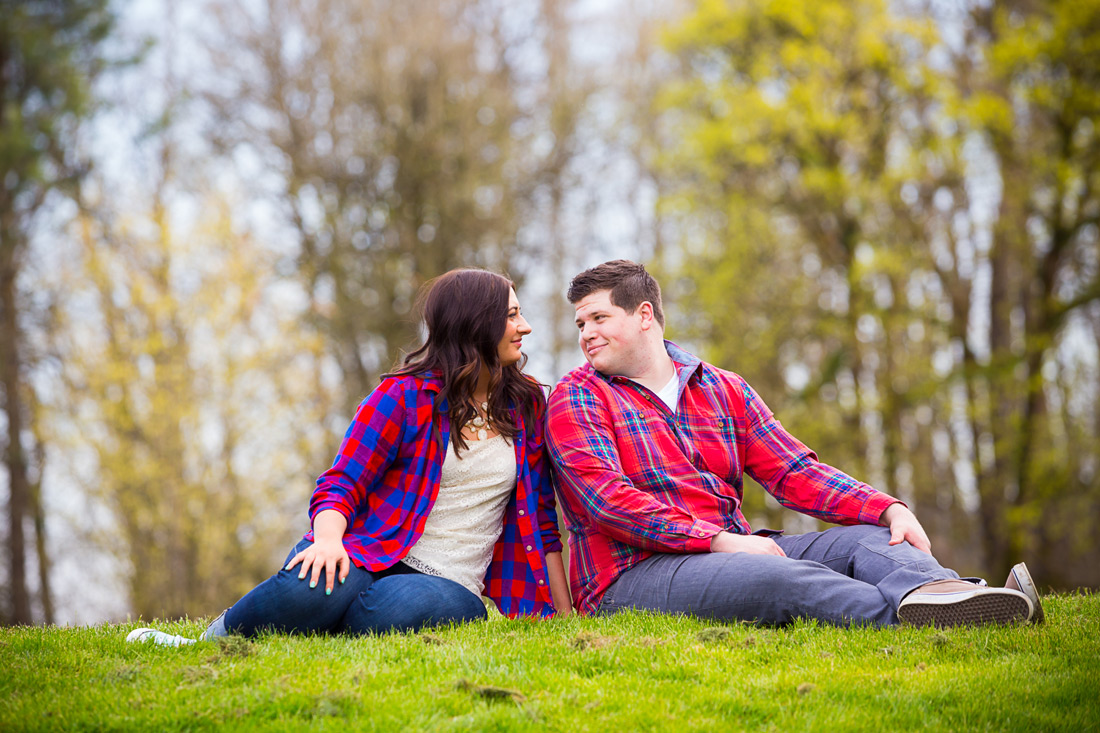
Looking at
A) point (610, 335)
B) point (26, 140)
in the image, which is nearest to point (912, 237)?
point (610, 335)

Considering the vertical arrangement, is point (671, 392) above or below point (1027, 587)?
above

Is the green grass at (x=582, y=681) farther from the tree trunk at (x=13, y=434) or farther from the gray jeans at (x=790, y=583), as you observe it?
the tree trunk at (x=13, y=434)

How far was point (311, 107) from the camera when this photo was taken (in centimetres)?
1406

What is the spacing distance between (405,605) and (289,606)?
471 millimetres

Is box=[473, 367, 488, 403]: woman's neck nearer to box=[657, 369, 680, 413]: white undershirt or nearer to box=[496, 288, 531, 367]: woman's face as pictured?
box=[496, 288, 531, 367]: woman's face

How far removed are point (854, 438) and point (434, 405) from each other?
1009 cm

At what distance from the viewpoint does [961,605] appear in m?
3.42

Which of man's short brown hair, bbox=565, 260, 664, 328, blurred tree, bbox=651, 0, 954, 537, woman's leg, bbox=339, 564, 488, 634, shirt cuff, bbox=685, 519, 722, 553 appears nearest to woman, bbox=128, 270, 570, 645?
woman's leg, bbox=339, 564, 488, 634

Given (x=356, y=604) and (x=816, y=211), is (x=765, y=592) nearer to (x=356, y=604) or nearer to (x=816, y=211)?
(x=356, y=604)

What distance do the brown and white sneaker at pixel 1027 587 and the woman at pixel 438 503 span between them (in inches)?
75.7

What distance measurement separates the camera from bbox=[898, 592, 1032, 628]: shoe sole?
3420 millimetres

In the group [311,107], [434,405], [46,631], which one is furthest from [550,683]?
[311,107]

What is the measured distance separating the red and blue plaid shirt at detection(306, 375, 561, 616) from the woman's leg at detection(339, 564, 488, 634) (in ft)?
0.35

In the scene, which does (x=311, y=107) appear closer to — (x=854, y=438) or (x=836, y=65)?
(x=836, y=65)
